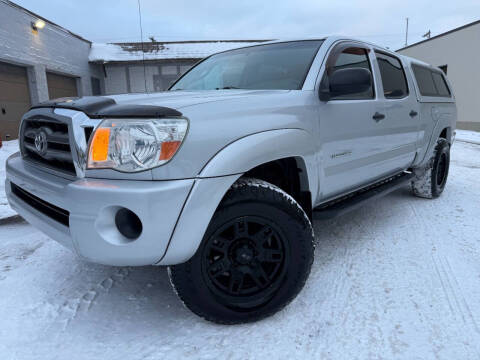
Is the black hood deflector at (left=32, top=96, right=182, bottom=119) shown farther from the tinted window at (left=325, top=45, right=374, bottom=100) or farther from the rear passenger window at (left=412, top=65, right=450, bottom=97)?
the rear passenger window at (left=412, top=65, right=450, bottom=97)

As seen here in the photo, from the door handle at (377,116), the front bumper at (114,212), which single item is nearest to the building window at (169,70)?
the door handle at (377,116)

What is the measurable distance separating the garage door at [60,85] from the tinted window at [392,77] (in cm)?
1268

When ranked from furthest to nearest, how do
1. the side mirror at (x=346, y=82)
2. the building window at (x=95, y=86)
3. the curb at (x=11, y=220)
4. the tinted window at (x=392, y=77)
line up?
the building window at (x=95, y=86), the curb at (x=11, y=220), the tinted window at (x=392, y=77), the side mirror at (x=346, y=82)

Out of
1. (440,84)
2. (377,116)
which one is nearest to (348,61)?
(377,116)

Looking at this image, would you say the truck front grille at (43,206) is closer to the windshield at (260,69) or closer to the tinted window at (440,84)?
the windshield at (260,69)

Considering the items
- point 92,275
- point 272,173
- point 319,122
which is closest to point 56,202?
point 92,275

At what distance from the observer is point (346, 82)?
2297 mm

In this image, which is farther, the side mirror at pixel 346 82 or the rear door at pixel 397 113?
the rear door at pixel 397 113

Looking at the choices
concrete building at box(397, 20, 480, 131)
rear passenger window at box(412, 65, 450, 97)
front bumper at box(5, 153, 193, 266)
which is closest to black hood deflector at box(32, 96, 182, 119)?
front bumper at box(5, 153, 193, 266)

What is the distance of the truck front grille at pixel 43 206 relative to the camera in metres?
1.78

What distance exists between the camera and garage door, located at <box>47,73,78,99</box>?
13133 millimetres

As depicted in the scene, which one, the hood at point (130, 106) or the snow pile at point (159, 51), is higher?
the snow pile at point (159, 51)

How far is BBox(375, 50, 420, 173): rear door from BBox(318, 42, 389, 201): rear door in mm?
125

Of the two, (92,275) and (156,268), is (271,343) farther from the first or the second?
(92,275)
